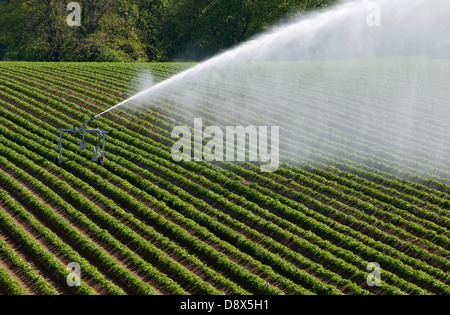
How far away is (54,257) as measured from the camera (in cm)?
1748

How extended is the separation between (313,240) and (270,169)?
6.63m
